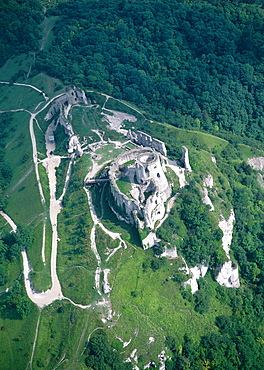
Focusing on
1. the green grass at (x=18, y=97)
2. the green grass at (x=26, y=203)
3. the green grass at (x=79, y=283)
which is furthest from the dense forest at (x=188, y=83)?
the green grass at (x=79, y=283)

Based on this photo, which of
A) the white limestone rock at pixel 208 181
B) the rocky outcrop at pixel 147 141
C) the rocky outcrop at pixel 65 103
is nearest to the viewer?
the white limestone rock at pixel 208 181

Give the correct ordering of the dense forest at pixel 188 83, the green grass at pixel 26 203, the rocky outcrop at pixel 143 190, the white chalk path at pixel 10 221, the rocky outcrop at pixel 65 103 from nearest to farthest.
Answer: the dense forest at pixel 188 83 < the rocky outcrop at pixel 143 190 < the green grass at pixel 26 203 < the white chalk path at pixel 10 221 < the rocky outcrop at pixel 65 103

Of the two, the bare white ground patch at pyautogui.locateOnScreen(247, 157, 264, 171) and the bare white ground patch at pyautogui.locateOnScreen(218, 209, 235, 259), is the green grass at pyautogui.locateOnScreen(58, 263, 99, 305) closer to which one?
the bare white ground patch at pyautogui.locateOnScreen(218, 209, 235, 259)

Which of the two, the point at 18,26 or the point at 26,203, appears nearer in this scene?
the point at 26,203

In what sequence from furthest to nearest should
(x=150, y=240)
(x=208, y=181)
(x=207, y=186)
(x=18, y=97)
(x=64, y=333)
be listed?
(x=18, y=97), (x=208, y=181), (x=207, y=186), (x=150, y=240), (x=64, y=333)

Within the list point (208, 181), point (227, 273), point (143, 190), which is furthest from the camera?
point (208, 181)

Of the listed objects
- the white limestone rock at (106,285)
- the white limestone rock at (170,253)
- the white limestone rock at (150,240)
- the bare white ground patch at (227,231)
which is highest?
the white limestone rock at (150,240)

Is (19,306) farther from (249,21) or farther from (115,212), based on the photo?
(249,21)

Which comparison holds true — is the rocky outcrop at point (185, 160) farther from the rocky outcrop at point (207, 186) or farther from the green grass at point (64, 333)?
the green grass at point (64, 333)

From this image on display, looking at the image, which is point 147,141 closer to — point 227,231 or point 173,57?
point 227,231

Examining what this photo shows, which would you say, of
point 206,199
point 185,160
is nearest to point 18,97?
point 185,160
